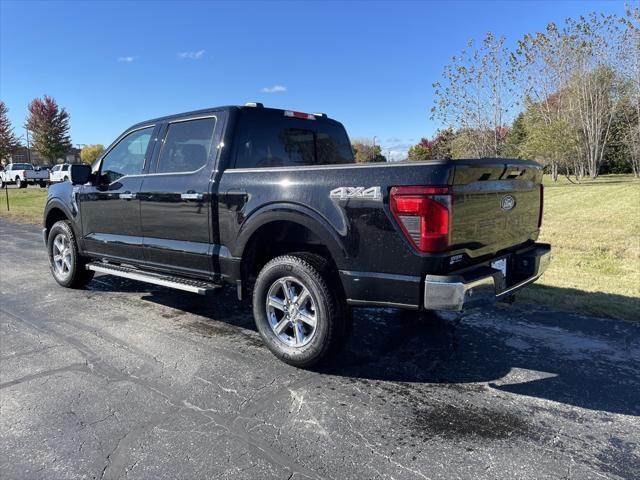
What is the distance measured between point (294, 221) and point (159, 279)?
184 centimetres

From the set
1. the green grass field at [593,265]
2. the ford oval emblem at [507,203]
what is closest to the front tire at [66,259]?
the ford oval emblem at [507,203]

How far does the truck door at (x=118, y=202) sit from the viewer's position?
496 cm

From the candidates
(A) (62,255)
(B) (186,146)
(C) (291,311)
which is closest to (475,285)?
(C) (291,311)

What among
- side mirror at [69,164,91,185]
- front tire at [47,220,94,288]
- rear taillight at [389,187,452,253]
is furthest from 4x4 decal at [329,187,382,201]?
front tire at [47,220,94,288]

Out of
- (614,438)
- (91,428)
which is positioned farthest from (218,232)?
(614,438)

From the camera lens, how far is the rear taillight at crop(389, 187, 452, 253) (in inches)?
113

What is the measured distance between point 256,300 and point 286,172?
1.06m

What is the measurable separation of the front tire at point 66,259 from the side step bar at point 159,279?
0.39m

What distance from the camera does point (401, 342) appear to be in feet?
13.6

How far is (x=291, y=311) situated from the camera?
3.66 meters

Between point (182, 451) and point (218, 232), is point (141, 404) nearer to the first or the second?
point (182, 451)

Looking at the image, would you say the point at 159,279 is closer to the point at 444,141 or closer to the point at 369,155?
the point at 444,141

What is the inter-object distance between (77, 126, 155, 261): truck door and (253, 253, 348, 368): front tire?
190cm

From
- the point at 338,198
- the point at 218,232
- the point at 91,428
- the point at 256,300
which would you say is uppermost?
the point at 338,198
